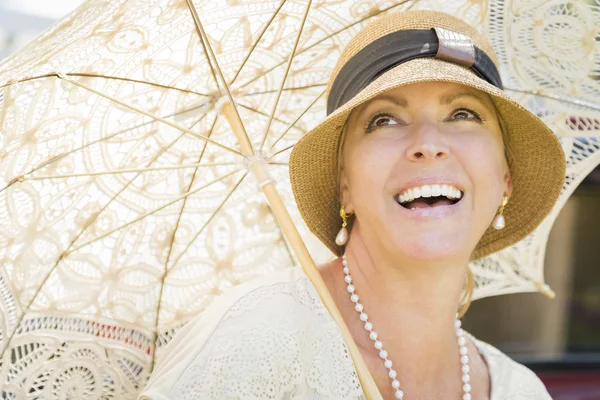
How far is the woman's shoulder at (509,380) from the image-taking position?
238cm

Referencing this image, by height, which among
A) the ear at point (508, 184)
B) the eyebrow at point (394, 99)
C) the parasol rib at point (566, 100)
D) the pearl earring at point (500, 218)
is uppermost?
the parasol rib at point (566, 100)

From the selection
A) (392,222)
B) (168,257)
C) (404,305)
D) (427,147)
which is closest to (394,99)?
(427,147)

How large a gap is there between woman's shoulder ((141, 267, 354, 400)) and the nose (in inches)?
18.1

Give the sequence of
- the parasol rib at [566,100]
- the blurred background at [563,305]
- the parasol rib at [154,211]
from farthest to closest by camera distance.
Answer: the blurred background at [563,305], the parasol rib at [566,100], the parasol rib at [154,211]

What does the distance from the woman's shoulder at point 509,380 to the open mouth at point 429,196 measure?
0.68 metres

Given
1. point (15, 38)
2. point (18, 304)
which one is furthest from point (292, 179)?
point (15, 38)

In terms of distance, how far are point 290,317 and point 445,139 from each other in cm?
60

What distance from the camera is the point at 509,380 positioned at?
2424 mm

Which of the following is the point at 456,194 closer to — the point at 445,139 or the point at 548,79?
the point at 445,139

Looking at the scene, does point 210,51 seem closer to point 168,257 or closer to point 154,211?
point 154,211

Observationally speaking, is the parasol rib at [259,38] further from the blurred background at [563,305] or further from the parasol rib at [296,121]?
the blurred background at [563,305]

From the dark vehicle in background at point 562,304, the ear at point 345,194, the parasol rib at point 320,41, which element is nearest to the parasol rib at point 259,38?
the parasol rib at point 320,41

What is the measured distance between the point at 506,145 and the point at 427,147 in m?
0.44

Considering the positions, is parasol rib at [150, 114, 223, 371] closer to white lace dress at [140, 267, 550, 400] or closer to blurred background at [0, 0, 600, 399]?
white lace dress at [140, 267, 550, 400]
